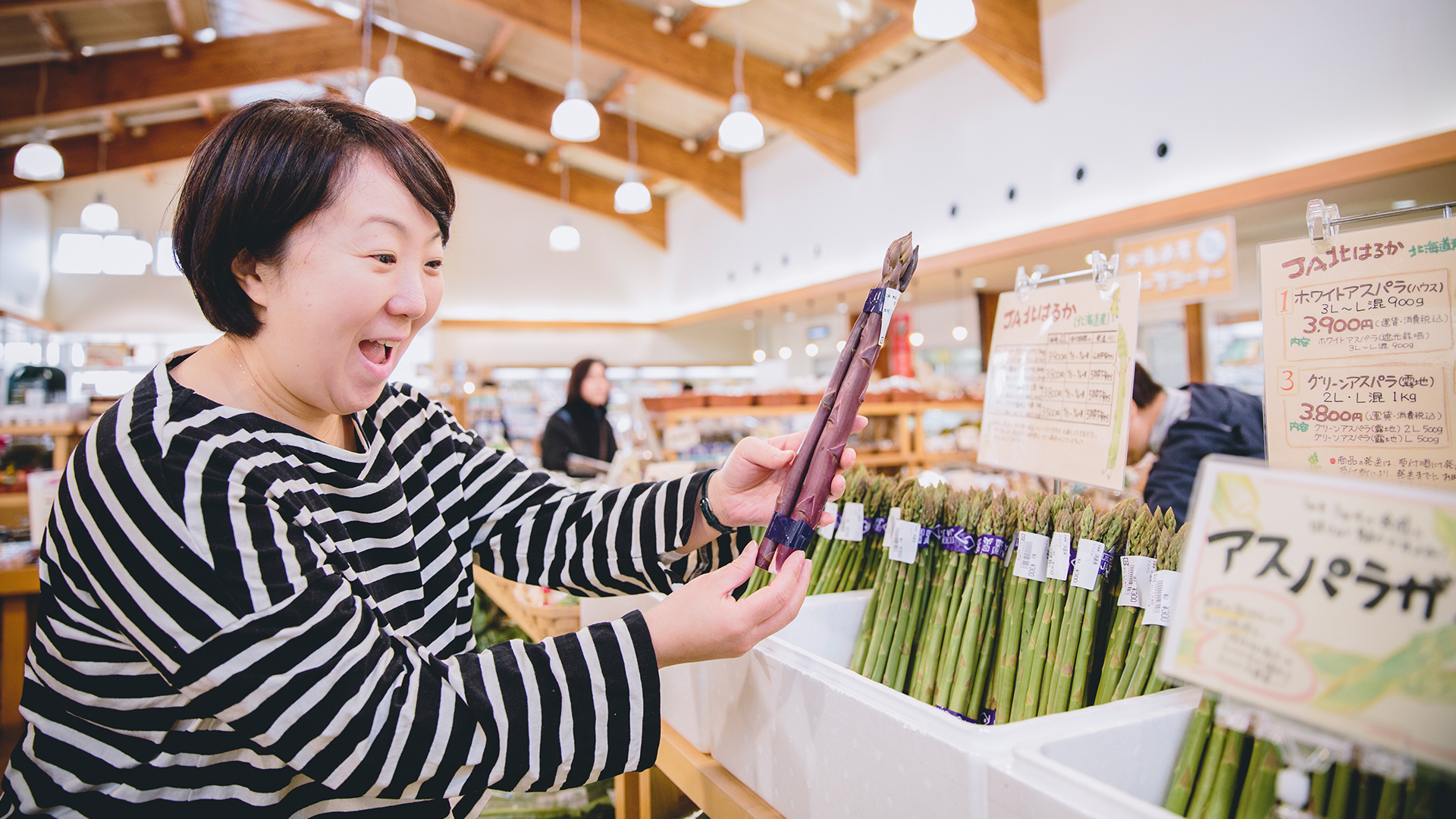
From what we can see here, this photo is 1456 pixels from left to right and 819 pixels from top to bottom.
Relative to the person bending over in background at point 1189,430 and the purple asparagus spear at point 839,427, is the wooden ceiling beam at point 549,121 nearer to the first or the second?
the person bending over in background at point 1189,430

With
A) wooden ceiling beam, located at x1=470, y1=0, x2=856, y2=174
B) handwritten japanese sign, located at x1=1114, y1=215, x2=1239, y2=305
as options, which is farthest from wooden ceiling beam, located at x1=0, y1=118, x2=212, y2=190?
handwritten japanese sign, located at x1=1114, y1=215, x2=1239, y2=305

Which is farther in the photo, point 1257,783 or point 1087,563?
point 1087,563

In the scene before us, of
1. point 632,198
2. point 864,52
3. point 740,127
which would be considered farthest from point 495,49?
point 740,127

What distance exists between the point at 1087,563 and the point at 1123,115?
5.45m

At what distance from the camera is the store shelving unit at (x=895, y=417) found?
16.5 feet

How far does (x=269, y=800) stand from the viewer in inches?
31.7

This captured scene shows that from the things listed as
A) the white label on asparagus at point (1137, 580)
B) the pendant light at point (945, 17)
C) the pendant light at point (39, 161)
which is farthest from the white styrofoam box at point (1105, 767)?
the pendant light at point (39, 161)

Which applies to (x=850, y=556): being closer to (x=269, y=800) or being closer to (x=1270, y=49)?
(x=269, y=800)

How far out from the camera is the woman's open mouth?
86 cm

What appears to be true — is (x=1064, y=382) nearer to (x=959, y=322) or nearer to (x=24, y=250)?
(x=959, y=322)

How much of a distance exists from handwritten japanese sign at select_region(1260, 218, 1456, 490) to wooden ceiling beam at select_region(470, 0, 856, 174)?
6.67m

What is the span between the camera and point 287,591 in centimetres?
71

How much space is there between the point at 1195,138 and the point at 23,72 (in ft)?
33.1

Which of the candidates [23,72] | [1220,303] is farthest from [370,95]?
[1220,303]
